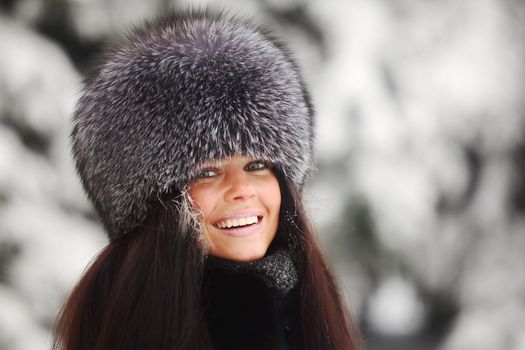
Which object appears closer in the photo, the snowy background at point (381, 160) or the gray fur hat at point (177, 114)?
the gray fur hat at point (177, 114)

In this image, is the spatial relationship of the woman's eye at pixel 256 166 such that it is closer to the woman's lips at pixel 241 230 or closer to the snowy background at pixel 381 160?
the woman's lips at pixel 241 230

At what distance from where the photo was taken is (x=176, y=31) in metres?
1.35

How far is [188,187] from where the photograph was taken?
1.26 m

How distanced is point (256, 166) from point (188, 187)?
0.15 m

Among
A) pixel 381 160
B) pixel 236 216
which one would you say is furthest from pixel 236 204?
pixel 381 160

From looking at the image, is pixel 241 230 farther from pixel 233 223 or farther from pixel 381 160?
pixel 381 160

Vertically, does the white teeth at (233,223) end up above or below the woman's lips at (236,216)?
below

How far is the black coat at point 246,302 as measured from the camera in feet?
3.97

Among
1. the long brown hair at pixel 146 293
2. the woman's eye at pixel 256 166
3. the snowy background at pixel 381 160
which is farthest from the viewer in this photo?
the snowy background at pixel 381 160

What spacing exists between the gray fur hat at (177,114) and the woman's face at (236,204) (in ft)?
0.11

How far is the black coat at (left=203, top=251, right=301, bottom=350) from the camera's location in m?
1.21

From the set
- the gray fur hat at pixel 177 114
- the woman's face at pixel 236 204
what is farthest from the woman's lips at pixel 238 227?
the gray fur hat at pixel 177 114

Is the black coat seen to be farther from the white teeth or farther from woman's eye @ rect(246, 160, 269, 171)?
woman's eye @ rect(246, 160, 269, 171)

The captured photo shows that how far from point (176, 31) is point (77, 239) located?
1.28 metres
